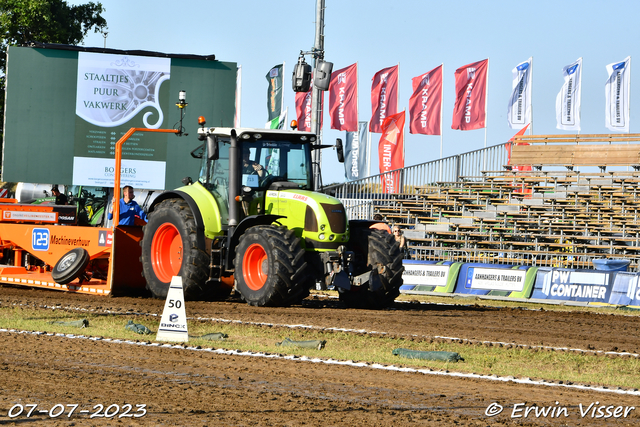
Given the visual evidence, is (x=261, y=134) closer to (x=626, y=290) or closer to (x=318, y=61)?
(x=318, y=61)

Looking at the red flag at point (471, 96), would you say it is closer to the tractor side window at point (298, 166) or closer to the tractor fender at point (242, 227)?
the tractor side window at point (298, 166)

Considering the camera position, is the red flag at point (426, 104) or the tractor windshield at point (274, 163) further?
the red flag at point (426, 104)

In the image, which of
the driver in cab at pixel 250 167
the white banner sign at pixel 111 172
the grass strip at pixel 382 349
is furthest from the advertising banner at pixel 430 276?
the white banner sign at pixel 111 172

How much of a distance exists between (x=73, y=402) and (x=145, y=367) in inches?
60.2

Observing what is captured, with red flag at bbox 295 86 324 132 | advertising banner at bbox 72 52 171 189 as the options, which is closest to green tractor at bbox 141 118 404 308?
advertising banner at bbox 72 52 171 189

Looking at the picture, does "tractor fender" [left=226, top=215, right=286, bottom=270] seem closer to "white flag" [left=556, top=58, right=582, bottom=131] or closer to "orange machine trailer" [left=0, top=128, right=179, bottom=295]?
"orange machine trailer" [left=0, top=128, right=179, bottom=295]

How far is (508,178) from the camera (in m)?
28.2

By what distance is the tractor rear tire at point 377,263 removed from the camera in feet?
40.0

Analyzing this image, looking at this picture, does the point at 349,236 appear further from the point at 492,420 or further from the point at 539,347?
the point at 492,420

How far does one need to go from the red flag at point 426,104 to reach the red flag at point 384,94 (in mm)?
1354

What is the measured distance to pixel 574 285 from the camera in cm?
1638

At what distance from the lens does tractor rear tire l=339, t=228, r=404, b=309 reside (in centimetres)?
1219

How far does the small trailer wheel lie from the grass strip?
8.64 ft

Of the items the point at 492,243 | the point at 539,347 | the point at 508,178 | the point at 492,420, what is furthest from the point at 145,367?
the point at 508,178
